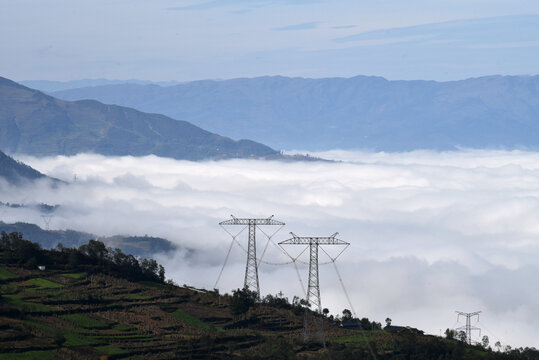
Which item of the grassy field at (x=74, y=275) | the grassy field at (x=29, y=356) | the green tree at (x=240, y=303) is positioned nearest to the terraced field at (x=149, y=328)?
the grassy field at (x=29, y=356)

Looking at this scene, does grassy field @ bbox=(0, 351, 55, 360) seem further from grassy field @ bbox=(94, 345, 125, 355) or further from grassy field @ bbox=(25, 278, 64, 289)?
grassy field @ bbox=(25, 278, 64, 289)

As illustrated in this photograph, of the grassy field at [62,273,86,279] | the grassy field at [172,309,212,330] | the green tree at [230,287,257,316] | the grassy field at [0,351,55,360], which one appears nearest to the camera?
the grassy field at [0,351,55,360]

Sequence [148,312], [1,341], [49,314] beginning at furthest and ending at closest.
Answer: [148,312] → [49,314] → [1,341]

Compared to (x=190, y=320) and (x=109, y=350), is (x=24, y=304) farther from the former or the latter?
(x=190, y=320)

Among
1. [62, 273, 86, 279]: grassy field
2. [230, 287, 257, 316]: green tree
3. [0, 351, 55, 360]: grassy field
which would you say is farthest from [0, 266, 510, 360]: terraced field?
[230, 287, 257, 316]: green tree

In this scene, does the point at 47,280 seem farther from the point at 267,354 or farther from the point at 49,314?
the point at 267,354

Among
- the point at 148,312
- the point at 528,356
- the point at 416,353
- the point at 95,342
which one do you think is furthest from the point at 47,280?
the point at 528,356

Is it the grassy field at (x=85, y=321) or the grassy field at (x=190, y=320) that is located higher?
the grassy field at (x=190, y=320)

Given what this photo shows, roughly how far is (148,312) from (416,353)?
1694 inches

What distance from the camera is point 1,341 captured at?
9856cm

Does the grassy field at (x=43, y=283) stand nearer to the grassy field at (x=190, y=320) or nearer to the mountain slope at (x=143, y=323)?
the mountain slope at (x=143, y=323)

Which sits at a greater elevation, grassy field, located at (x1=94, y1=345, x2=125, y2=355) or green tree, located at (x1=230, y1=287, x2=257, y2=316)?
green tree, located at (x1=230, y1=287, x2=257, y2=316)

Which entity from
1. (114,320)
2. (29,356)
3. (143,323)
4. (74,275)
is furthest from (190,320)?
(29,356)

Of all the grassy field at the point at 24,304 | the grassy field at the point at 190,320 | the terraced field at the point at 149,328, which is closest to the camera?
the terraced field at the point at 149,328
